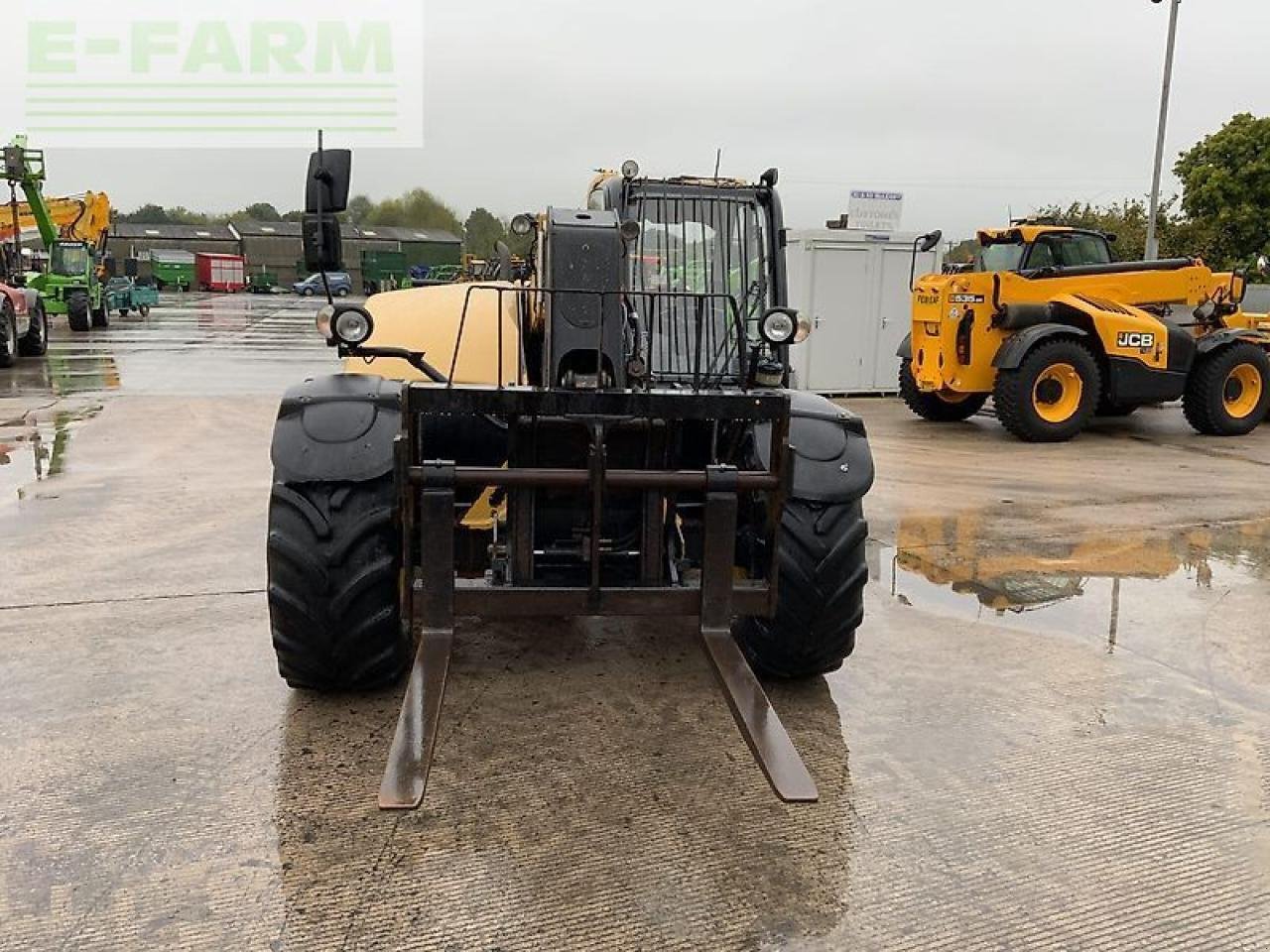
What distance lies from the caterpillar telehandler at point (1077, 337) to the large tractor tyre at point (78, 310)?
19405mm

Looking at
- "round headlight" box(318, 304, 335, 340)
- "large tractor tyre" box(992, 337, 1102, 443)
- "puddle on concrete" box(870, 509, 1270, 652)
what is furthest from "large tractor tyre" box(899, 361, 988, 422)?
"round headlight" box(318, 304, 335, 340)

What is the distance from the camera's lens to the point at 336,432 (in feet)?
11.7

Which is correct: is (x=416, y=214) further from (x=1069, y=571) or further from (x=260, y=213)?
(x=1069, y=571)

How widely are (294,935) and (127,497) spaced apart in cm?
533

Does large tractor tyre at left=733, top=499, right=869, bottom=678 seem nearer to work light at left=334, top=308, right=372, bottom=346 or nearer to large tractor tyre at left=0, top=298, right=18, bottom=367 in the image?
work light at left=334, top=308, right=372, bottom=346

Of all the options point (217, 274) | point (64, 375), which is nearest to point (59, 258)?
point (64, 375)

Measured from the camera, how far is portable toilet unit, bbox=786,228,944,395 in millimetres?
14539

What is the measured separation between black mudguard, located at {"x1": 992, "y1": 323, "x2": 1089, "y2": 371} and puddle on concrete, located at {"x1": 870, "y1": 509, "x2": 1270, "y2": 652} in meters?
3.80

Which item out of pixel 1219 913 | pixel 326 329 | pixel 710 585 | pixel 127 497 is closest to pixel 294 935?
pixel 710 585

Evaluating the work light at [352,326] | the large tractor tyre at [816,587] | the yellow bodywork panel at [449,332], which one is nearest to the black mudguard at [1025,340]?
the yellow bodywork panel at [449,332]

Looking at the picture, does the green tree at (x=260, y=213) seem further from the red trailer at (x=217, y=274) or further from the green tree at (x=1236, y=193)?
the green tree at (x=1236, y=193)

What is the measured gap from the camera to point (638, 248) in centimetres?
549

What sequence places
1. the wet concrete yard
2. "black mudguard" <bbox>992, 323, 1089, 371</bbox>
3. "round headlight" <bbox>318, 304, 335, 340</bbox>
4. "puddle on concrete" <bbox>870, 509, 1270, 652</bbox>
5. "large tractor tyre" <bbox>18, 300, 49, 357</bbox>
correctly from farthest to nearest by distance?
"large tractor tyre" <bbox>18, 300, 49, 357</bbox>, "black mudguard" <bbox>992, 323, 1089, 371</bbox>, "puddle on concrete" <bbox>870, 509, 1270, 652</bbox>, "round headlight" <bbox>318, 304, 335, 340</bbox>, the wet concrete yard

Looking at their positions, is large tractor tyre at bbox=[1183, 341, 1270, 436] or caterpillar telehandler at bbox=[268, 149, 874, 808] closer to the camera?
caterpillar telehandler at bbox=[268, 149, 874, 808]
